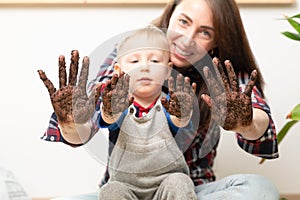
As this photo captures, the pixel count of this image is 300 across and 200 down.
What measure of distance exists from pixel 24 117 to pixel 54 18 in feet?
1.13

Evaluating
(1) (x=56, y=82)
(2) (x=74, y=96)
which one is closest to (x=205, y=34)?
(2) (x=74, y=96)

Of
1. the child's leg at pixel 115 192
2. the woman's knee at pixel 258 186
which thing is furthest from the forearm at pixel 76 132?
the woman's knee at pixel 258 186

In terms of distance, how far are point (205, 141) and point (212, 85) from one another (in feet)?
1.40

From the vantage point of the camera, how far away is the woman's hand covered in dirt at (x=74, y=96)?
3.01 feet

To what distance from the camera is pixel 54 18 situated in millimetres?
1607

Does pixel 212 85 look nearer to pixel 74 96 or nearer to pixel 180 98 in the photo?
pixel 180 98

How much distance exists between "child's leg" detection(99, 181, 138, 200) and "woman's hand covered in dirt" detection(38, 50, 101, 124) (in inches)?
7.2

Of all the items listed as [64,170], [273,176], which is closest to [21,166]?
[64,170]

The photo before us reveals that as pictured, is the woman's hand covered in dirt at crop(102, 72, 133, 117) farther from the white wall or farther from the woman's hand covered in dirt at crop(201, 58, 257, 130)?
the white wall

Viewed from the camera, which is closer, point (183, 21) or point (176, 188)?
point (176, 188)

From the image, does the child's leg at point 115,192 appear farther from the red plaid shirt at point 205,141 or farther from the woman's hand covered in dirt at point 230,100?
the woman's hand covered in dirt at point 230,100

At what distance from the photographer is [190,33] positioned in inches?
48.1

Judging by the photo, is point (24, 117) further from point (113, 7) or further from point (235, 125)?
point (235, 125)

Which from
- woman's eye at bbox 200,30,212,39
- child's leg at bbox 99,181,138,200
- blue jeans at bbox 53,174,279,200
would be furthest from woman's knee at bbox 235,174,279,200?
woman's eye at bbox 200,30,212,39
